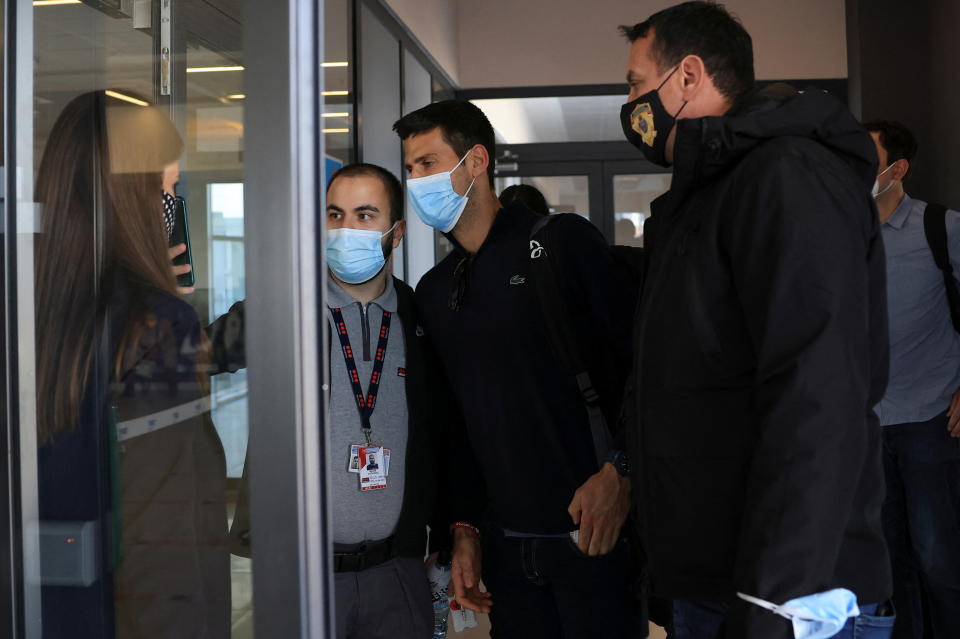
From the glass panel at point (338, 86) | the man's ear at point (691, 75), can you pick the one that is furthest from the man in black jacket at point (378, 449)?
the glass panel at point (338, 86)

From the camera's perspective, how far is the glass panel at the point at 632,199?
7.48 meters

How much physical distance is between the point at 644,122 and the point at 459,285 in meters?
0.66

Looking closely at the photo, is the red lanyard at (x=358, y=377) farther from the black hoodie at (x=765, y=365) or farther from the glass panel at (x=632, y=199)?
the glass panel at (x=632, y=199)

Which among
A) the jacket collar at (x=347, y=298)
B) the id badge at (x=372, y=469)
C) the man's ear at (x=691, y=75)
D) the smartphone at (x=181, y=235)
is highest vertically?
the man's ear at (x=691, y=75)

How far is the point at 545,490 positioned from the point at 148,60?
118 cm

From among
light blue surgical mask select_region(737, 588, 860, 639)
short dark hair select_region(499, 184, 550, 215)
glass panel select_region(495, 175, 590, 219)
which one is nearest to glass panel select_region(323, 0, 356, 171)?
short dark hair select_region(499, 184, 550, 215)

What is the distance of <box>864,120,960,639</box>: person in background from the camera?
3.09 metres

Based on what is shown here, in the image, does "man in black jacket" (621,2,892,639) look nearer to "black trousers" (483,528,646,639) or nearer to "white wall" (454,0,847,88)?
"black trousers" (483,528,646,639)

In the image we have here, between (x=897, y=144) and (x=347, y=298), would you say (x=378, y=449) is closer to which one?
(x=347, y=298)

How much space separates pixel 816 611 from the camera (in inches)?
49.1

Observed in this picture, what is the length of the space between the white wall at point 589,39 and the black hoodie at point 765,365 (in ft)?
19.2

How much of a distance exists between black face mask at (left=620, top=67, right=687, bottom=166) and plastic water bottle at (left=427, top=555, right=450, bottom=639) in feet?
3.58

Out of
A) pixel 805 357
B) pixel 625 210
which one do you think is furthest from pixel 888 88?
pixel 805 357

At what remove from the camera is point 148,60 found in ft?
5.10
